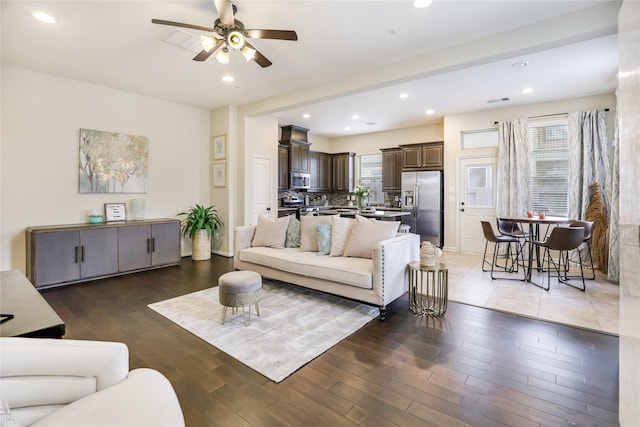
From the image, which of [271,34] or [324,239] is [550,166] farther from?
[271,34]

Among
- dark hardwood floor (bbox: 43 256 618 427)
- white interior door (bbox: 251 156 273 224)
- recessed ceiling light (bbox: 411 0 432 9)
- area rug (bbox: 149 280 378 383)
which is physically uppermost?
recessed ceiling light (bbox: 411 0 432 9)

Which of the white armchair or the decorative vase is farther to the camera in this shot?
the decorative vase

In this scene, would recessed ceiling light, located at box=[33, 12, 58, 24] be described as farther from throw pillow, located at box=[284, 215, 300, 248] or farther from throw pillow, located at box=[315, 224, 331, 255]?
throw pillow, located at box=[315, 224, 331, 255]

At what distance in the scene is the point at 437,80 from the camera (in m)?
4.62

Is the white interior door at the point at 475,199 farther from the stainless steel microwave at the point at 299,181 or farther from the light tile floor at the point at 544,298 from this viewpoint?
the stainless steel microwave at the point at 299,181

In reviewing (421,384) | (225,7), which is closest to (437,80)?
(225,7)

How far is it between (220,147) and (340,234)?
3699 millimetres

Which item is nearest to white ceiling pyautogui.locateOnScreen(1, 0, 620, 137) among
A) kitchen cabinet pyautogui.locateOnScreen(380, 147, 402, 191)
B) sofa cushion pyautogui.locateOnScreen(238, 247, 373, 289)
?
kitchen cabinet pyautogui.locateOnScreen(380, 147, 402, 191)

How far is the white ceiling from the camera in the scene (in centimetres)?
284

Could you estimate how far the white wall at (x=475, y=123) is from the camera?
5215 millimetres

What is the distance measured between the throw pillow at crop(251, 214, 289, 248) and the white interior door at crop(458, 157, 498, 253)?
4277 mm

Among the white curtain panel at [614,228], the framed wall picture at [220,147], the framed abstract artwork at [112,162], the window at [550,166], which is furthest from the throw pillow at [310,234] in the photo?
the window at [550,166]

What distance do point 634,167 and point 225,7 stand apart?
295cm

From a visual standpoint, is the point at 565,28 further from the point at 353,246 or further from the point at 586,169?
the point at 586,169
